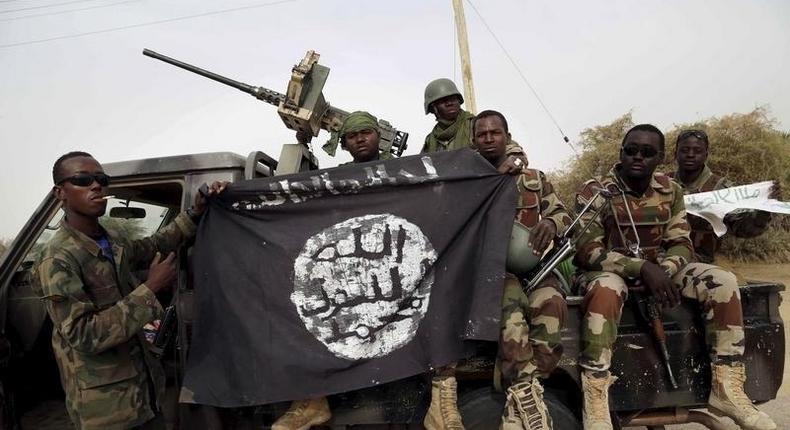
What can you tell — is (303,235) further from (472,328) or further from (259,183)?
(472,328)

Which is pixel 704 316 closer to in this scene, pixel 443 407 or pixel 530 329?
pixel 530 329

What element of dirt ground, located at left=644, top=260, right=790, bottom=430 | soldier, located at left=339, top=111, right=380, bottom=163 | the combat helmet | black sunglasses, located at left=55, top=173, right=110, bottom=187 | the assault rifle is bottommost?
dirt ground, located at left=644, top=260, right=790, bottom=430

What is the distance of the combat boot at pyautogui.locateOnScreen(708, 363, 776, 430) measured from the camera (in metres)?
2.25

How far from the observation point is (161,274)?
2457 mm

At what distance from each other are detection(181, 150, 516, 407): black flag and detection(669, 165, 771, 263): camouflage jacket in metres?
1.69

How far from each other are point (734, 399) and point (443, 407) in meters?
1.28

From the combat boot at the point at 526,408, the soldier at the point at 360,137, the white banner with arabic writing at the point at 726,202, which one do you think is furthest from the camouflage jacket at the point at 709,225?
the soldier at the point at 360,137

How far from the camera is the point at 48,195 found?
273 cm

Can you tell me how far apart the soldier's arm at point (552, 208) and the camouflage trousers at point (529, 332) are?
0.44 meters

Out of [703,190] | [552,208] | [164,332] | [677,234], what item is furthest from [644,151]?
[164,332]

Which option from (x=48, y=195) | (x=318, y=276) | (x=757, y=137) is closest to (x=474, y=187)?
(x=318, y=276)

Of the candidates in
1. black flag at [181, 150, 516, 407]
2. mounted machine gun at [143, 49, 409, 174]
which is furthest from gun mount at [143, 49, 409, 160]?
black flag at [181, 150, 516, 407]

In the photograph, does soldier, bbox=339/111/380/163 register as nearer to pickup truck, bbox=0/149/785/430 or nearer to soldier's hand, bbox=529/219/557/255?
pickup truck, bbox=0/149/785/430

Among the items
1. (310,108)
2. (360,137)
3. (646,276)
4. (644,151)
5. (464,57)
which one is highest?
(464,57)
